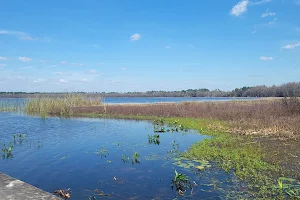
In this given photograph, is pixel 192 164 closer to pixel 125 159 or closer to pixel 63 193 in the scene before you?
pixel 125 159

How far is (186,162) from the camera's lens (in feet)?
35.3

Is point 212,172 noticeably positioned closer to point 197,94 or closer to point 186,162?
point 186,162

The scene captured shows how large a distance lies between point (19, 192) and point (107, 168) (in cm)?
604

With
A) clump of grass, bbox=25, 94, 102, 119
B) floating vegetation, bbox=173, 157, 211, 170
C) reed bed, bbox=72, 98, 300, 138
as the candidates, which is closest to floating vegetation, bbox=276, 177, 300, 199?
floating vegetation, bbox=173, 157, 211, 170

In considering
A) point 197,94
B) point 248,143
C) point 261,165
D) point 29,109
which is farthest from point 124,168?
point 197,94

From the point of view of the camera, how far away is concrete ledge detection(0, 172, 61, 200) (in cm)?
423

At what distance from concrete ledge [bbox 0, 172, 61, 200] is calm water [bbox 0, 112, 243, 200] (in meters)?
2.75

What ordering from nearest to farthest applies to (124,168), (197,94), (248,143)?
(124,168) < (248,143) < (197,94)

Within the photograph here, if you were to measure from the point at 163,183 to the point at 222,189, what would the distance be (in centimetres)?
190

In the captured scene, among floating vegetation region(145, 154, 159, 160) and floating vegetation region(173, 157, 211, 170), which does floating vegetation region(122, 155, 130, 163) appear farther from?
floating vegetation region(173, 157, 211, 170)

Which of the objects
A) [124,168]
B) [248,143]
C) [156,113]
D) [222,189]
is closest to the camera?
[222,189]

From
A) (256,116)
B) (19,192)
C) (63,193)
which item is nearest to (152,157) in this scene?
(63,193)

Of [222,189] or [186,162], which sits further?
[186,162]

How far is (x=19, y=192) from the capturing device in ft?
14.8
